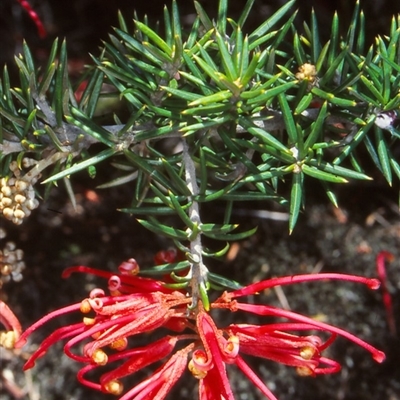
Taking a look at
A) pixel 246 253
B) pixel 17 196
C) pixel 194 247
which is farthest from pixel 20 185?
pixel 246 253

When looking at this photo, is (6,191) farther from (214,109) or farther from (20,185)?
(214,109)

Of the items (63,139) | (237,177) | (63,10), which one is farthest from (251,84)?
(63,10)

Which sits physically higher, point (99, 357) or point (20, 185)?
point (20, 185)

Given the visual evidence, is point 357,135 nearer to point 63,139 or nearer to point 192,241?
point 192,241

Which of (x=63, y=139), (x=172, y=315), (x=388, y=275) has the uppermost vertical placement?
(x=63, y=139)

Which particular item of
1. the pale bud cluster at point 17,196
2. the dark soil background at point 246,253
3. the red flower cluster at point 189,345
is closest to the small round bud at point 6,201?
the pale bud cluster at point 17,196

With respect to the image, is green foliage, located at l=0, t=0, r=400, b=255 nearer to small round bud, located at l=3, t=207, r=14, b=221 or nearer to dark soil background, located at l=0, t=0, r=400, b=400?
small round bud, located at l=3, t=207, r=14, b=221
